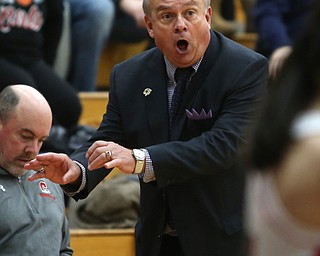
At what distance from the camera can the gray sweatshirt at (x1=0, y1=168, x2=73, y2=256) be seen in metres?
3.58

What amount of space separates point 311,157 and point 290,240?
0.13 meters

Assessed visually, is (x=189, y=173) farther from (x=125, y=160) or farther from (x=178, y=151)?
(x=125, y=160)

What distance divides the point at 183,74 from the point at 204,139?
322mm

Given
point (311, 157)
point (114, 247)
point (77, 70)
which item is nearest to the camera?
point (311, 157)

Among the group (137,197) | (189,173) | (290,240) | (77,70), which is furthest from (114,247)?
(290,240)

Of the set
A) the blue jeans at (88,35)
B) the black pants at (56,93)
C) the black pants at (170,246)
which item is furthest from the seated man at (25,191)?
the blue jeans at (88,35)

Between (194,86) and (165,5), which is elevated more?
(165,5)

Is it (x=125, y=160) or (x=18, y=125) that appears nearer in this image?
(x=125, y=160)

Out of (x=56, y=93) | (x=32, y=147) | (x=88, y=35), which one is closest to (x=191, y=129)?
(x=32, y=147)

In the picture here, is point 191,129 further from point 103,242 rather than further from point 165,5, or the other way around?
point 103,242

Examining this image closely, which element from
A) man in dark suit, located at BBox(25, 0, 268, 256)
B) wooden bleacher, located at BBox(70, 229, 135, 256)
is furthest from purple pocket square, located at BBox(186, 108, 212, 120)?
wooden bleacher, located at BBox(70, 229, 135, 256)

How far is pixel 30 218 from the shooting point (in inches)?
144

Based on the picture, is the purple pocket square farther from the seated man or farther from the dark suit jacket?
the seated man

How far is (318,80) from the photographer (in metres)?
1.35
